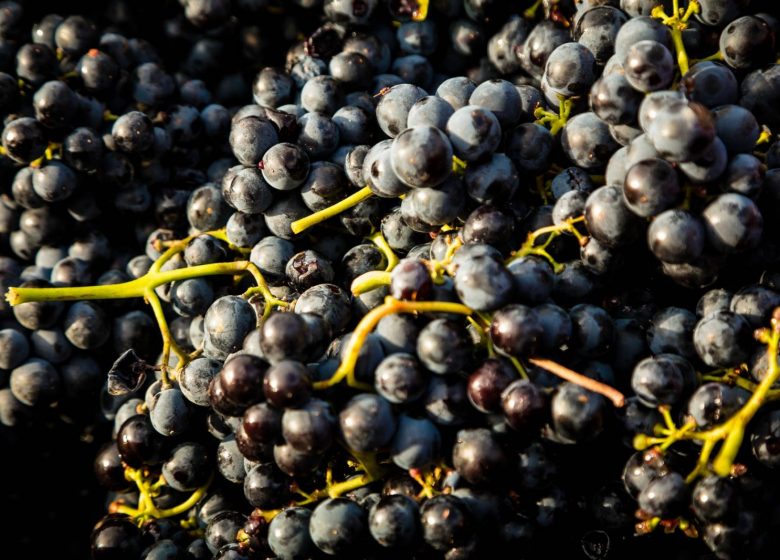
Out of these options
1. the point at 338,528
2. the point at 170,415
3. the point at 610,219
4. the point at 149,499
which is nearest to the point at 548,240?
the point at 610,219

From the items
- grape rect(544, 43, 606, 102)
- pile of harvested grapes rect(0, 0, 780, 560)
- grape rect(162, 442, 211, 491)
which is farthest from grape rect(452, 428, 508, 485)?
grape rect(544, 43, 606, 102)

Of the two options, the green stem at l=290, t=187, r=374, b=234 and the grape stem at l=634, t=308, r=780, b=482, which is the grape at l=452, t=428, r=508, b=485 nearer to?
the grape stem at l=634, t=308, r=780, b=482

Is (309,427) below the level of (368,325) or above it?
below

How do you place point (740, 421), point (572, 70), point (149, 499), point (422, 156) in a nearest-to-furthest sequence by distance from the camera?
1. point (740, 421)
2. point (422, 156)
3. point (572, 70)
4. point (149, 499)

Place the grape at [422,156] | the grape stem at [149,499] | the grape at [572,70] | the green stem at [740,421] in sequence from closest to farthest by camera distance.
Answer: the green stem at [740,421]
the grape at [422,156]
the grape at [572,70]
the grape stem at [149,499]

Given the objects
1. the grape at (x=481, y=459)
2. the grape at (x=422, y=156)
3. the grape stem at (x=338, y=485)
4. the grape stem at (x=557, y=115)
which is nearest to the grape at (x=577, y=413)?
the grape at (x=481, y=459)

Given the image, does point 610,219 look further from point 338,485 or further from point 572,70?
point 338,485

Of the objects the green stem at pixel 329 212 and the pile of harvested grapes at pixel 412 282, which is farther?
the green stem at pixel 329 212

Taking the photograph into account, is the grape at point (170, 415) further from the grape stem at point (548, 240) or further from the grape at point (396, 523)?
the grape stem at point (548, 240)
